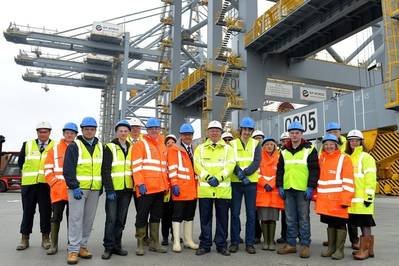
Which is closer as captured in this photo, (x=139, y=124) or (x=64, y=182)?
(x=64, y=182)

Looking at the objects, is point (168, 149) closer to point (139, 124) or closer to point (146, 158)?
point (146, 158)

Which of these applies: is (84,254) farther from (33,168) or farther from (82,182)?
(33,168)

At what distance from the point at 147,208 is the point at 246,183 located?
1.44 m

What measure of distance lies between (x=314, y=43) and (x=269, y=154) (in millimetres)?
18170

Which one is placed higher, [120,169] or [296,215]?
[120,169]

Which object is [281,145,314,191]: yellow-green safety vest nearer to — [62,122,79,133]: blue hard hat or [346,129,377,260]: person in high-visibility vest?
[346,129,377,260]: person in high-visibility vest

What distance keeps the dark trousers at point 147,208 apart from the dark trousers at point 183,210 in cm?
25

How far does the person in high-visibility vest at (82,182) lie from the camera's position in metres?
5.10

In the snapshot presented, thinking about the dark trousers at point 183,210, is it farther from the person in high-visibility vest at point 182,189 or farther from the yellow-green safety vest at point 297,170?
the yellow-green safety vest at point 297,170

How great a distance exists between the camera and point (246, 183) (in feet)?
18.8

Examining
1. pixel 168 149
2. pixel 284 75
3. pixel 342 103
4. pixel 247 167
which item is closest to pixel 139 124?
pixel 168 149

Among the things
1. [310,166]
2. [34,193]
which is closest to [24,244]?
[34,193]

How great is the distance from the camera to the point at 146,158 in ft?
18.3

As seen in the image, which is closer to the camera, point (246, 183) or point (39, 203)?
point (246, 183)
